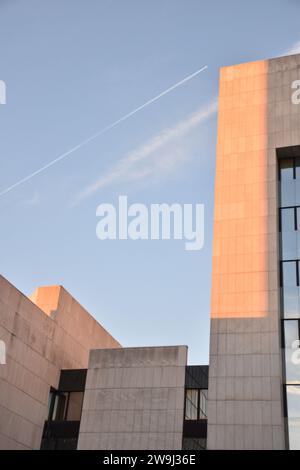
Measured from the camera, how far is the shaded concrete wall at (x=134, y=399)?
36219mm

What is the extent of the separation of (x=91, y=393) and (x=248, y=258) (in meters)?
14.7

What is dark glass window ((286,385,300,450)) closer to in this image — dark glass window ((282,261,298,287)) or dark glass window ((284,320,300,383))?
dark glass window ((284,320,300,383))

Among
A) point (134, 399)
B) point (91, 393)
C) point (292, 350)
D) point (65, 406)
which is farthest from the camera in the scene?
point (65, 406)

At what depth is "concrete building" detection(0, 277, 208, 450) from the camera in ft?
120

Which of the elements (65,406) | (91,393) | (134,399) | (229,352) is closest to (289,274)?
(229,352)

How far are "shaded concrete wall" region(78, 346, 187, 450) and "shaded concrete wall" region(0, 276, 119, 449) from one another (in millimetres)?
5295

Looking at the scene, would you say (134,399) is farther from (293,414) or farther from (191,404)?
(293,414)

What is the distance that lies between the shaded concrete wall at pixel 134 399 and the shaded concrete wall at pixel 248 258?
6700 millimetres

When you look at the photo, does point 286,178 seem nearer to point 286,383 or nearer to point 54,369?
point 286,383

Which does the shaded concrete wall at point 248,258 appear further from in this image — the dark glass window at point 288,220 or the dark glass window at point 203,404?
the dark glass window at point 203,404

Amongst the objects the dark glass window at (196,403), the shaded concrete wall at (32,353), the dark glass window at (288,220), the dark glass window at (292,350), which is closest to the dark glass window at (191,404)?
the dark glass window at (196,403)

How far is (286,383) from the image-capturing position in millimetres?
30656

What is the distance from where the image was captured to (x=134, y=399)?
1489 inches
